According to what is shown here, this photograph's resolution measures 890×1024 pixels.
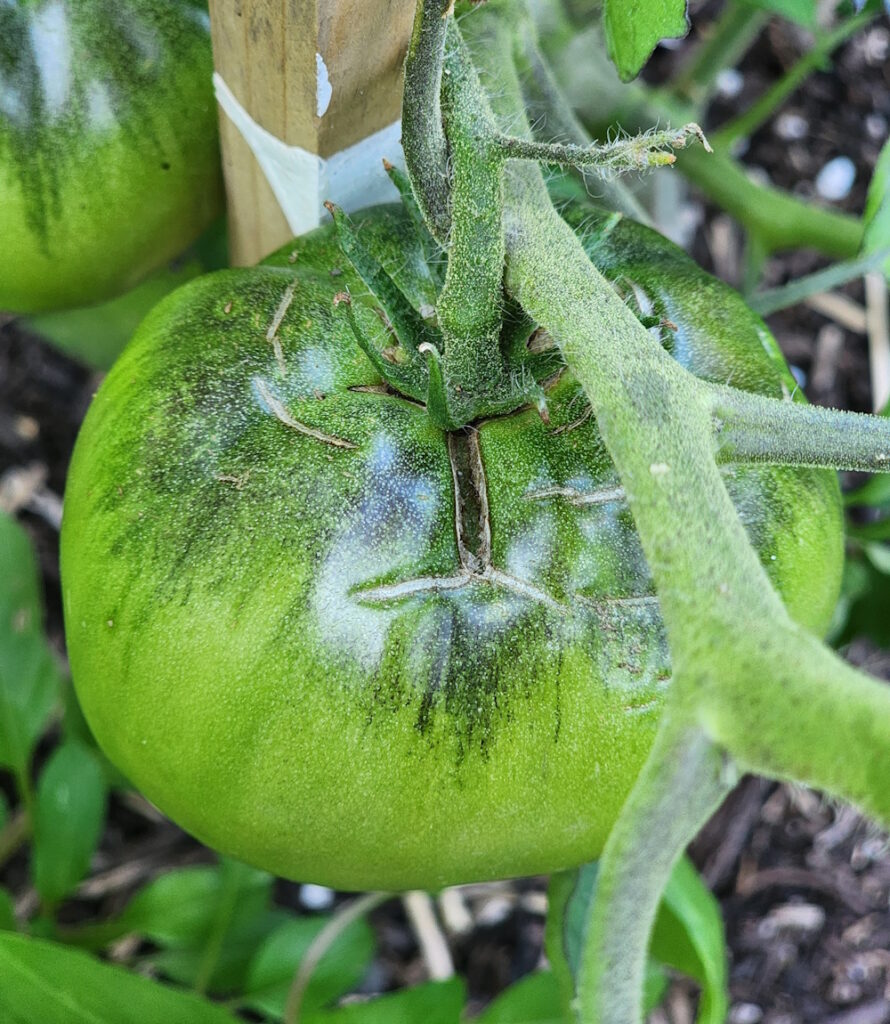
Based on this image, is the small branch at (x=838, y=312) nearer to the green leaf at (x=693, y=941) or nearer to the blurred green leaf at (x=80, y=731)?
the green leaf at (x=693, y=941)

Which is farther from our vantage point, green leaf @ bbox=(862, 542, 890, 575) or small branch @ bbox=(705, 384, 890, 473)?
green leaf @ bbox=(862, 542, 890, 575)

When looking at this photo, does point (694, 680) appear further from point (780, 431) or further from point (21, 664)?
point (21, 664)

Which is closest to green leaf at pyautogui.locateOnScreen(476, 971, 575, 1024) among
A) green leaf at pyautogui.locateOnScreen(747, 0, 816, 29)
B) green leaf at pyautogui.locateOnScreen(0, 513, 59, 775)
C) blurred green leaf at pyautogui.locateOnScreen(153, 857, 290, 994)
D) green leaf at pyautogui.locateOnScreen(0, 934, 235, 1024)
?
blurred green leaf at pyautogui.locateOnScreen(153, 857, 290, 994)

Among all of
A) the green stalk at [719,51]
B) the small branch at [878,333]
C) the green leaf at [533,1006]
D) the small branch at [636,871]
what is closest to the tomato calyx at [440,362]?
the small branch at [636,871]

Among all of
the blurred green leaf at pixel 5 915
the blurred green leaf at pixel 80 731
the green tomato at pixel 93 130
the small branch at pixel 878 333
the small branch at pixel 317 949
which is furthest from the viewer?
the small branch at pixel 878 333

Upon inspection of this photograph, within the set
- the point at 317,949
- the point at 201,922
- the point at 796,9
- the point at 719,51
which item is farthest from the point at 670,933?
the point at 719,51

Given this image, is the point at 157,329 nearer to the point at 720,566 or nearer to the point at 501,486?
the point at 501,486

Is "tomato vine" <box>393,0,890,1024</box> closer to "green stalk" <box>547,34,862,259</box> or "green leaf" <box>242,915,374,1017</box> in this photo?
"green stalk" <box>547,34,862,259</box>
